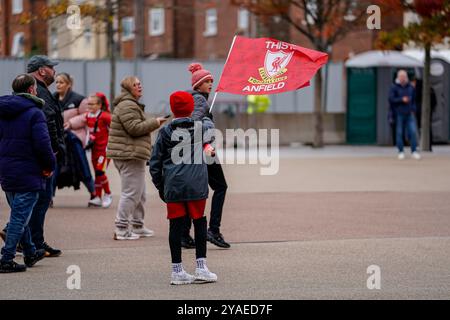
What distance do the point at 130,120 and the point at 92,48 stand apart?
151 feet

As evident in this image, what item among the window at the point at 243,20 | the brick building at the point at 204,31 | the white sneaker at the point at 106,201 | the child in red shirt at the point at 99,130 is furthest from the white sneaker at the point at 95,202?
the window at the point at 243,20

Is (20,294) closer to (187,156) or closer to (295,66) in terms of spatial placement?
(187,156)

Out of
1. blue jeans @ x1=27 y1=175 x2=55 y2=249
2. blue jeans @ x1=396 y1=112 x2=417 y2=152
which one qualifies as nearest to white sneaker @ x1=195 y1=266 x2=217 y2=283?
blue jeans @ x1=27 y1=175 x2=55 y2=249

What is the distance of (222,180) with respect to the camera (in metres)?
10.8

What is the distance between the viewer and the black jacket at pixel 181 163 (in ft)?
28.2

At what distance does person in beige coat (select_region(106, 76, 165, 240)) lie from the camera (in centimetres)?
1149

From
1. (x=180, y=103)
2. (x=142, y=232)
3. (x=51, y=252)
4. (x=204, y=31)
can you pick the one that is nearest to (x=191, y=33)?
(x=204, y=31)

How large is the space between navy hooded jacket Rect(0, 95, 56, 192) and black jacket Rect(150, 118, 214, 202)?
1006mm

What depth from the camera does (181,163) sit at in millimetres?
8648

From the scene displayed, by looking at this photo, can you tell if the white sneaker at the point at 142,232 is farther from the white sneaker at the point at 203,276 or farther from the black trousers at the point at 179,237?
the white sneaker at the point at 203,276

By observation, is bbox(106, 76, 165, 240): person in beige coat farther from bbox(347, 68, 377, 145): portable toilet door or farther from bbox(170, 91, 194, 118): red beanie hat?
bbox(347, 68, 377, 145): portable toilet door

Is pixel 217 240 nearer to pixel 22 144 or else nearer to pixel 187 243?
pixel 187 243
